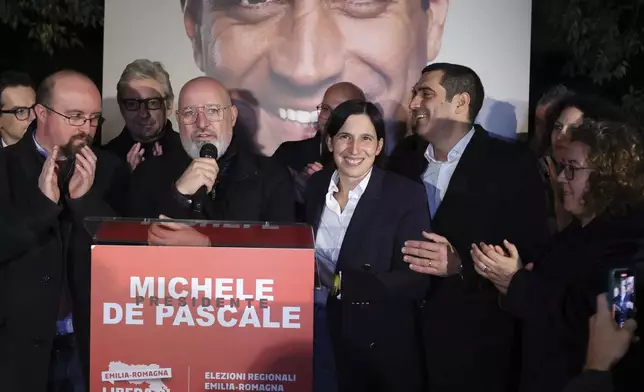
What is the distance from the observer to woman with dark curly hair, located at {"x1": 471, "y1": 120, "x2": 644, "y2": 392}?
6.39 ft

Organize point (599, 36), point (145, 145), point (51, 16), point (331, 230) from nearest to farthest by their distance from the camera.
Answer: point (331, 230) < point (145, 145) < point (599, 36) < point (51, 16)

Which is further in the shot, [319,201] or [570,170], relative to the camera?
[319,201]

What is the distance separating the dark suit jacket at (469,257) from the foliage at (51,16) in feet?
8.52

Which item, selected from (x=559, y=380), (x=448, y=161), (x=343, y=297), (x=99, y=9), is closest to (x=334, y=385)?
(x=343, y=297)

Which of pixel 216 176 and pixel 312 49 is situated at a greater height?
pixel 312 49

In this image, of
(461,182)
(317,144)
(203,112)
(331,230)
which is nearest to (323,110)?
(317,144)

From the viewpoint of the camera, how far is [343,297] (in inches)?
91.7

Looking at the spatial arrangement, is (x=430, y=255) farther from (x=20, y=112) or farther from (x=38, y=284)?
(x=20, y=112)

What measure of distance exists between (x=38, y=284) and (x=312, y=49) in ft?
6.43

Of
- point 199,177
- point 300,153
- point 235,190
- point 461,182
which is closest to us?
point 199,177

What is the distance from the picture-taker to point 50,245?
2.39 metres

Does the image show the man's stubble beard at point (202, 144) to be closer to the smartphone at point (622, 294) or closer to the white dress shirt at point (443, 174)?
the white dress shirt at point (443, 174)

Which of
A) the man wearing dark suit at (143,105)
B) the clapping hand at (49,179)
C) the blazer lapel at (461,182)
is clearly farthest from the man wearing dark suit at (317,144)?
the clapping hand at (49,179)

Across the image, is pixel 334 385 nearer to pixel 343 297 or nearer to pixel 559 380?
pixel 343 297
